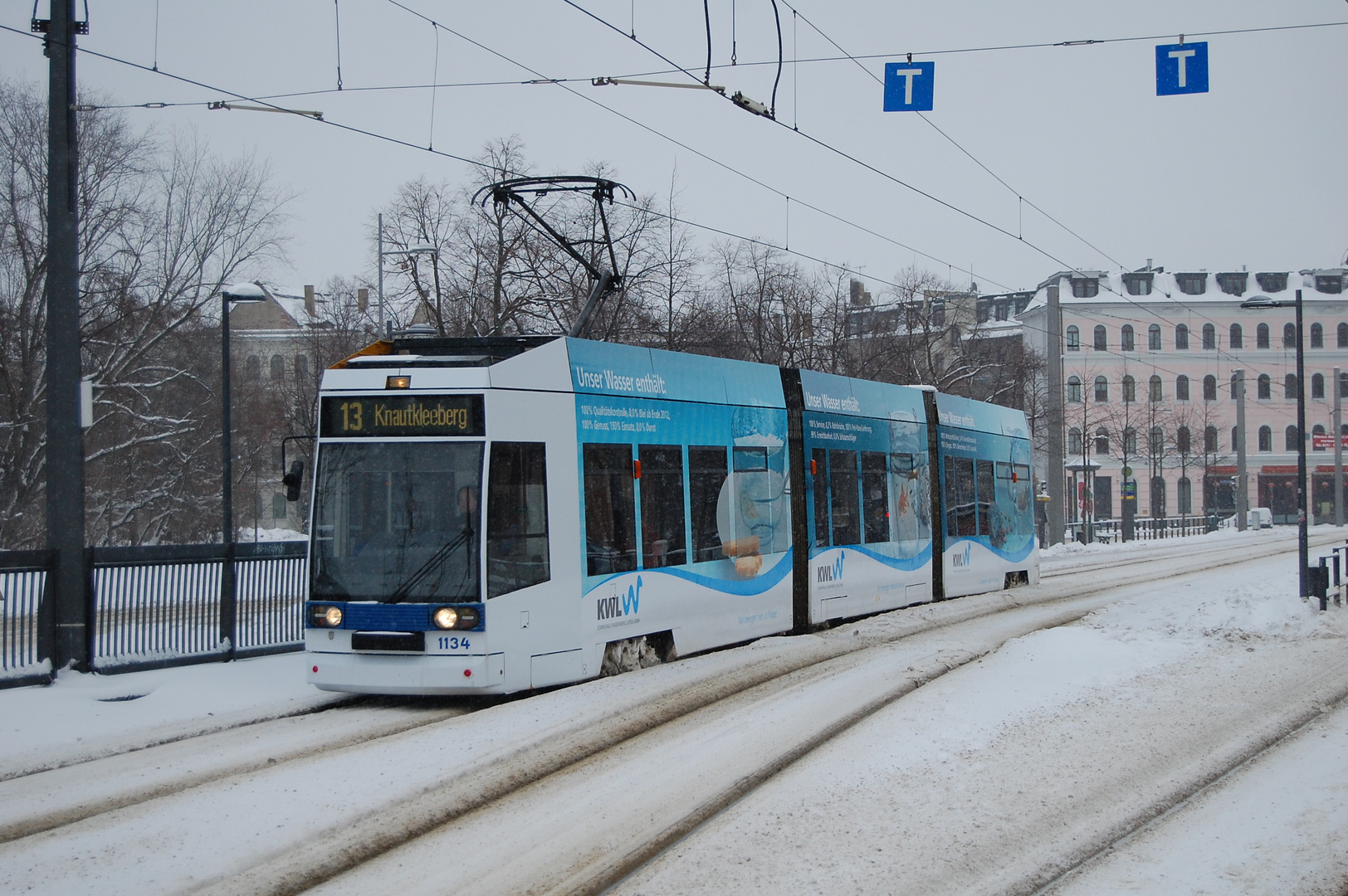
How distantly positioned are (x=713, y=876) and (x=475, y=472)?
195 inches

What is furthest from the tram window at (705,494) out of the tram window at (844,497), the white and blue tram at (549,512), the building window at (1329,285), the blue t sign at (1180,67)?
the building window at (1329,285)

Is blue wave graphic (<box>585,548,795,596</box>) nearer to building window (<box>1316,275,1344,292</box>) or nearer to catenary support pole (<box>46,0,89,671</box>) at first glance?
catenary support pole (<box>46,0,89,671</box>)

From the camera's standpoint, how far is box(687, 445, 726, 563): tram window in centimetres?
1253

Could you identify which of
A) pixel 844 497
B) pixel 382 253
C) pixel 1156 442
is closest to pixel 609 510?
pixel 844 497

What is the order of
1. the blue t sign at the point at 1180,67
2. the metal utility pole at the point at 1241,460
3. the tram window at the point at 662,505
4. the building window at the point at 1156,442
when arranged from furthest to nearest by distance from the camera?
the building window at the point at 1156,442, the metal utility pole at the point at 1241,460, the blue t sign at the point at 1180,67, the tram window at the point at 662,505

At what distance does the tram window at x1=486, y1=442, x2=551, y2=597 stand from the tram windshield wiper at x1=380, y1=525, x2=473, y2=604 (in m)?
0.20

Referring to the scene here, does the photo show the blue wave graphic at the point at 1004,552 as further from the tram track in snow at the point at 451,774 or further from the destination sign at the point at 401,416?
the destination sign at the point at 401,416

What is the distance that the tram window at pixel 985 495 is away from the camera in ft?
67.5

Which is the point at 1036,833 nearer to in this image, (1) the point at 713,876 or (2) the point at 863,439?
(1) the point at 713,876

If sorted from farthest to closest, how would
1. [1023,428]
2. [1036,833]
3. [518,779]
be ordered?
[1023,428] < [518,779] < [1036,833]

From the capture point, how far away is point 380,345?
11.2 metres

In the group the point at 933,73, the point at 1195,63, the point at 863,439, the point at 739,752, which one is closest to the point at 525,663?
the point at 739,752

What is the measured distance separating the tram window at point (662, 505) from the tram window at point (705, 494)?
232mm

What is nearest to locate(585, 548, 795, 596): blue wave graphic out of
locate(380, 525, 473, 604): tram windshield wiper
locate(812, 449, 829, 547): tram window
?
locate(812, 449, 829, 547): tram window
